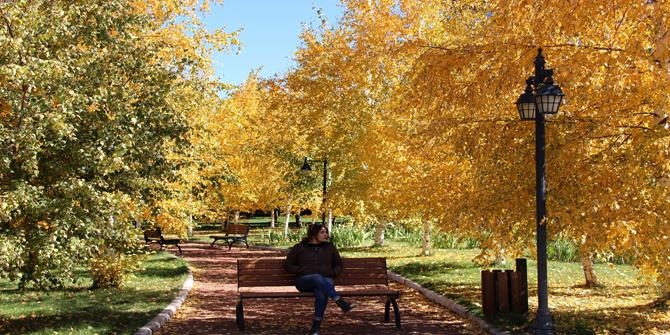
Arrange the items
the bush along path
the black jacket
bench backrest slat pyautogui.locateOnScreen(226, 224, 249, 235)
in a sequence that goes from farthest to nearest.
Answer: bench backrest slat pyautogui.locateOnScreen(226, 224, 249, 235)
the black jacket
the bush along path

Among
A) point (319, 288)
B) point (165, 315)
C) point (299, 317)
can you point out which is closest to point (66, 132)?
point (165, 315)

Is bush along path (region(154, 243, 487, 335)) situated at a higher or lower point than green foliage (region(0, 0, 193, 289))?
lower

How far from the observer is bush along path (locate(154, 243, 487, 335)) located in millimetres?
9305

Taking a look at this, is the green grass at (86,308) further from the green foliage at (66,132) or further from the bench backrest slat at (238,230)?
the bench backrest slat at (238,230)

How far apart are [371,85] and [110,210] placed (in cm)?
1349

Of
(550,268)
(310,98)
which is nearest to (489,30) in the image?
(550,268)

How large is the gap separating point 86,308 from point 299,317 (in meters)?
3.24

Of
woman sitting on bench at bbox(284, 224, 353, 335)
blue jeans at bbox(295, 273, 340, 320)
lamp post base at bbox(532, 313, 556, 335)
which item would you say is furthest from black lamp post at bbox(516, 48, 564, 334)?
woman sitting on bench at bbox(284, 224, 353, 335)

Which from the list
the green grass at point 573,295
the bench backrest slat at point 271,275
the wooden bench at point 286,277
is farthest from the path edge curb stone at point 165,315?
the green grass at point 573,295

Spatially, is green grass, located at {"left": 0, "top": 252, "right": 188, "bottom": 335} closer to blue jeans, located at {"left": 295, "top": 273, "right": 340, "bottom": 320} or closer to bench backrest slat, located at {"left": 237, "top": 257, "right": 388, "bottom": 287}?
bench backrest slat, located at {"left": 237, "top": 257, "right": 388, "bottom": 287}

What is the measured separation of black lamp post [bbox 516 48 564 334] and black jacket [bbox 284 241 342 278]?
2.92 metres

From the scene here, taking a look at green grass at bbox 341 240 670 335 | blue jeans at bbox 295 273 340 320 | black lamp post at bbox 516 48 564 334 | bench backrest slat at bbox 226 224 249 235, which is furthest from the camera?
bench backrest slat at bbox 226 224 249 235

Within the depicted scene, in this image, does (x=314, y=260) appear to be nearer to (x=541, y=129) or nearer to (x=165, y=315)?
(x=165, y=315)

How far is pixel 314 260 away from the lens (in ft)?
32.3
